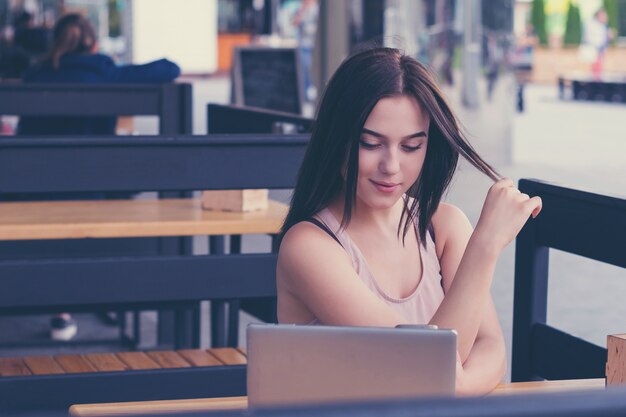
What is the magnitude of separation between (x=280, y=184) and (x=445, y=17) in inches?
368

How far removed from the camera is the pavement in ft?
17.7

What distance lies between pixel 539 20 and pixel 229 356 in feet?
85.2

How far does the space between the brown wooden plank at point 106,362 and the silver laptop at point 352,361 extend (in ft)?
6.59

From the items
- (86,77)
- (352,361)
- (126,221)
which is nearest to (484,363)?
(352,361)

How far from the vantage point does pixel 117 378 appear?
10.2ft

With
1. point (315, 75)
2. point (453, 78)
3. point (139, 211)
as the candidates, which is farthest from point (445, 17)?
point (139, 211)

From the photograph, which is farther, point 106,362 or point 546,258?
point 106,362

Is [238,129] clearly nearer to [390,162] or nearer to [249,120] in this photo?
[249,120]

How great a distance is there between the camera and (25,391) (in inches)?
121

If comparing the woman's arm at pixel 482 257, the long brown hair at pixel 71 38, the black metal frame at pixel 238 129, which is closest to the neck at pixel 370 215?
the woman's arm at pixel 482 257

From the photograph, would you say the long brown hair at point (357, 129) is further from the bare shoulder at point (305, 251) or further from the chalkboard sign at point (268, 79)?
the chalkboard sign at point (268, 79)

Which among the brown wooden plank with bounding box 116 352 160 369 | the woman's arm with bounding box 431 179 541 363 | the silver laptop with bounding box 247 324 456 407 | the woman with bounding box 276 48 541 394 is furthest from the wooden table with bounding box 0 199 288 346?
the silver laptop with bounding box 247 324 456 407

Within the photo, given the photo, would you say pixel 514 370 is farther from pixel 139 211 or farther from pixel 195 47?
pixel 195 47

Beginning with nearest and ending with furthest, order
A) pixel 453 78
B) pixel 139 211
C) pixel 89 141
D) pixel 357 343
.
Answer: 1. pixel 357 343
2. pixel 89 141
3. pixel 139 211
4. pixel 453 78
